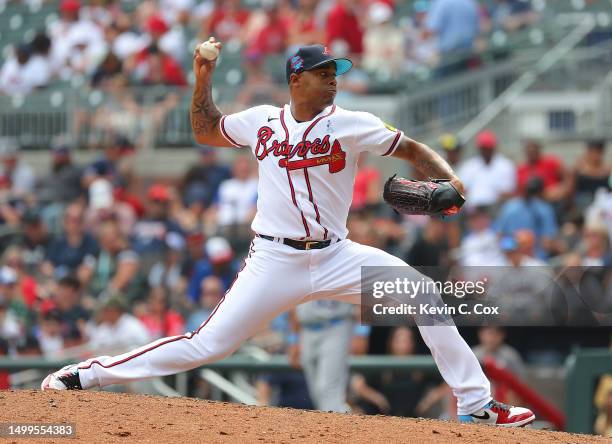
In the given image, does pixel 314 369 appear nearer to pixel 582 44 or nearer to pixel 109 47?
pixel 582 44

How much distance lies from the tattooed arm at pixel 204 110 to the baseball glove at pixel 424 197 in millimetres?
1012

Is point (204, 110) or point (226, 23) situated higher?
point (226, 23)

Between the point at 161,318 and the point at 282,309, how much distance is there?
496 cm

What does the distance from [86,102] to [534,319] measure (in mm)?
7765

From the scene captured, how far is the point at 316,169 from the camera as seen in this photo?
20.4 ft

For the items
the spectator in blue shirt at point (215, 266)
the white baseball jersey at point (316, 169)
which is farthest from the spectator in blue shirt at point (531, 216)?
the white baseball jersey at point (316, 169)

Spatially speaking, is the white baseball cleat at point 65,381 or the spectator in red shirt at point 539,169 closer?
the white baseball cleat at point 65,381

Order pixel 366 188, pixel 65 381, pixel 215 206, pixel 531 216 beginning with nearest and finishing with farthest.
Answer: pixel 65 381 → pixel 531 216 → pixel 366 188 → pixel 215 206

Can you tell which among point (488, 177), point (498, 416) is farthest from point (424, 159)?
point (488, 177)

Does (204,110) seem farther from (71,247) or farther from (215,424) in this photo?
(71,247)

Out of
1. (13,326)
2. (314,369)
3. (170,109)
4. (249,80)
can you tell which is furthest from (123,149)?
(314,369)

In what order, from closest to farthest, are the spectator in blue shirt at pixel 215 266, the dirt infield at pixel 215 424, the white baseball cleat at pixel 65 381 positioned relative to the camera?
the dirt infield at pixel 215 424, the white baseball cleat at pixel 65 381, the spectator in blue shirt at pixel 215 266

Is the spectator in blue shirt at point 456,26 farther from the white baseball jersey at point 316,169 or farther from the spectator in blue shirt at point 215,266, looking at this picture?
the white baseball jersey at point 316,169

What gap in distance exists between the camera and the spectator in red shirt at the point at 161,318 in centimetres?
1092
